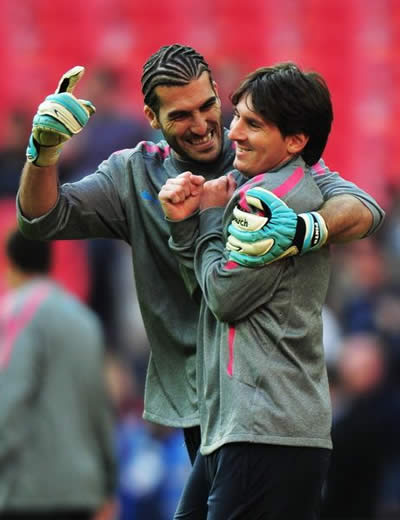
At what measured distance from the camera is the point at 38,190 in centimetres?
367

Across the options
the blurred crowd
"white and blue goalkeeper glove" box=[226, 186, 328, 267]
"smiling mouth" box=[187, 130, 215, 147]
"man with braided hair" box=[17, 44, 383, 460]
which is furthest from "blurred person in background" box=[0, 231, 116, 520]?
"white and blue goalkeeper glove" box=[226, 186, 328, 267]

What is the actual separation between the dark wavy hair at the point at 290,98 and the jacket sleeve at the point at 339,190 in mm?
162

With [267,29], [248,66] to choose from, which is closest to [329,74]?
[267,29]

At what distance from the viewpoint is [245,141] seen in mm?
3518

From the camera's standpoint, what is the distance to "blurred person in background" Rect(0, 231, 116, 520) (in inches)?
220

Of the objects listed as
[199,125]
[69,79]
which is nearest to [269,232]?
[199,125]

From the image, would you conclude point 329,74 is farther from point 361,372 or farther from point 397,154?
→ point 361,372

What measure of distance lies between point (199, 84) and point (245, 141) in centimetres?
25

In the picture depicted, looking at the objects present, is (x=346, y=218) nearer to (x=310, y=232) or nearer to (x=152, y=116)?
(x=310, y=232)

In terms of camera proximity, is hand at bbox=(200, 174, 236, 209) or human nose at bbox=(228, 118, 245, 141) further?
hand at bbox=(200, 174, 236, 209)

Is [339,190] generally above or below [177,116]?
below

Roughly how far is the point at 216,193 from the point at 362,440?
12.8 ft

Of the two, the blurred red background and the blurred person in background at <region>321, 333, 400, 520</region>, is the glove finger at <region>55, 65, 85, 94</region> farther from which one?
the blurred red background

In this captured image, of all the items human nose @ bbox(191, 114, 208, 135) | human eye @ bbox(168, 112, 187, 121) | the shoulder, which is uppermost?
human eye @ bbox(168, 112, 187, 121)
